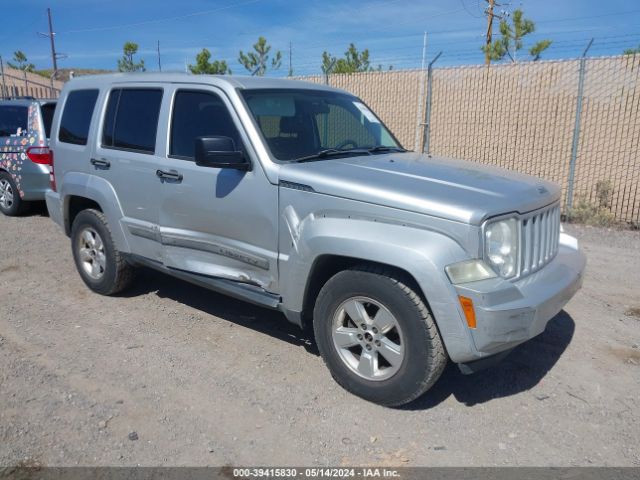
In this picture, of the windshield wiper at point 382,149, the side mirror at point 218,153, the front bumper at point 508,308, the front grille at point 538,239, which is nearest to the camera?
the front bumper at point 508,308

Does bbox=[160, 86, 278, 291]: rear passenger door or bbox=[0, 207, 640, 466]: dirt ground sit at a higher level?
bbox=[160, 86, 278, 291]: rear passenger door

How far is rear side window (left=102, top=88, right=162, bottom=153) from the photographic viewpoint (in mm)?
4539

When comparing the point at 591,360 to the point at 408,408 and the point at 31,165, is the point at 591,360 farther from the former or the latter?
the point at 31,165

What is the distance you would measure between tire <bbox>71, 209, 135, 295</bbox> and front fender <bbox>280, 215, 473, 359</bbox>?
2.37 m

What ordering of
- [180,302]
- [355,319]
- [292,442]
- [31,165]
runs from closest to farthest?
[292,442] < [355,319] < [180,302] < [31,165]

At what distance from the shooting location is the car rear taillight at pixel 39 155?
7.69m

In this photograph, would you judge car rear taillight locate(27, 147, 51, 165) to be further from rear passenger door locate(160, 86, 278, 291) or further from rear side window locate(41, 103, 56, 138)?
rear passenger door locate(160, 86, 278, 291)

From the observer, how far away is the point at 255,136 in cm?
382

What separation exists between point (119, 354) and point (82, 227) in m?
1.69

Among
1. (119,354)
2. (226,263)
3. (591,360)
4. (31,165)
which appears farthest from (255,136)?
(31,165)

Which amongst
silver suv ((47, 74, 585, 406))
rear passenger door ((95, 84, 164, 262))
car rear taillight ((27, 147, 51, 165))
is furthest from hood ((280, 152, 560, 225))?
car rear taillight ((27, 147, 51, 165))

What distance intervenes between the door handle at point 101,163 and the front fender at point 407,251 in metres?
2.31

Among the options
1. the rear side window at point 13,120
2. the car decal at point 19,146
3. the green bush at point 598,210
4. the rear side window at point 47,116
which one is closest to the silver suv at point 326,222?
the rear side window at point 47,116

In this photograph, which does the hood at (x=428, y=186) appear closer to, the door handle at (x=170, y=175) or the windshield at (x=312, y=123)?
the windshield at (x=312, y=123)
